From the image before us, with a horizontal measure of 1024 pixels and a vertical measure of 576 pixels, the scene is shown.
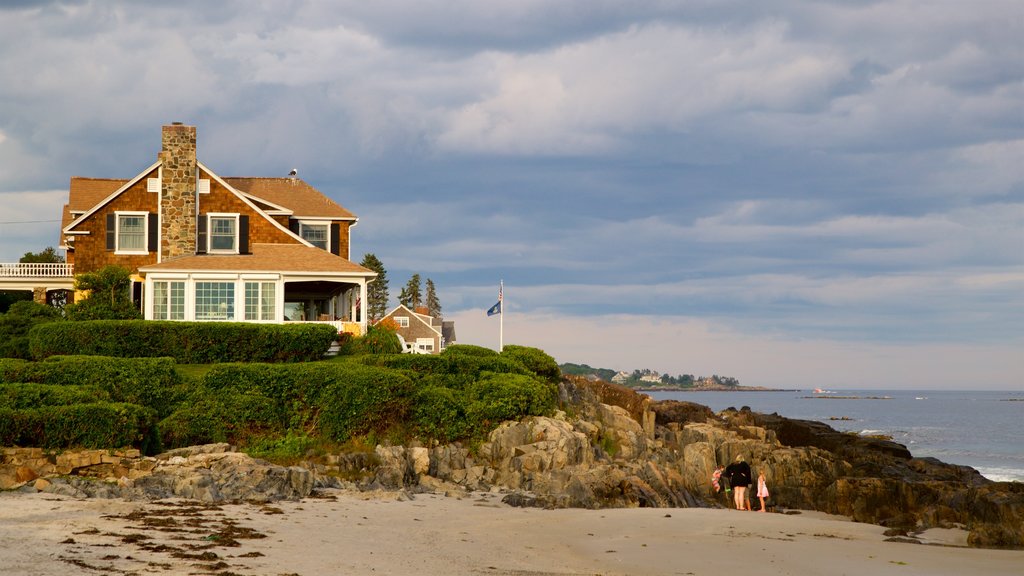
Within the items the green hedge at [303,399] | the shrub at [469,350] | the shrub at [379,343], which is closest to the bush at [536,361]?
the shrub at [469,350]

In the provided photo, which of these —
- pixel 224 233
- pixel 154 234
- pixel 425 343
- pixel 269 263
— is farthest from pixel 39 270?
pixel 425 343

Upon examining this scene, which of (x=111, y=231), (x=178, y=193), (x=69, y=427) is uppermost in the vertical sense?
(x=178, y=193)

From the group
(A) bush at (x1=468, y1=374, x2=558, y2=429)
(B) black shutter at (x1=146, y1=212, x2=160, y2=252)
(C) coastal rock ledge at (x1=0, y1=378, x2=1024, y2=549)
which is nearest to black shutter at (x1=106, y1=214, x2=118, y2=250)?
(B) black shutter at (x1=146, y1=212, x2=160, y2=252)

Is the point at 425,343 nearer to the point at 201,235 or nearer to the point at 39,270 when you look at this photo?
the point at 39,270

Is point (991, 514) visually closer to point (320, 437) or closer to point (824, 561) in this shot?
point (824, 561)

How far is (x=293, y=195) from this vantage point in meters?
47.3

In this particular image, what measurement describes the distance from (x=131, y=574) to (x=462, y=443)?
17.4 metres

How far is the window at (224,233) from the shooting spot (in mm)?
41594

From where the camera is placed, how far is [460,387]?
108 feet

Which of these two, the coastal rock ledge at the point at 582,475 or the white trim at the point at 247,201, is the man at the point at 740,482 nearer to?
the coastal rock ledge at the point at 582,475

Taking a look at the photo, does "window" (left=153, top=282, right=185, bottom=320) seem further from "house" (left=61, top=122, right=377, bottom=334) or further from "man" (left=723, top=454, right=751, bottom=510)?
"man" (left=723, top=454, right=751, bottom=510)

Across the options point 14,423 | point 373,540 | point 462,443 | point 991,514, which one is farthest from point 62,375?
point 991,514

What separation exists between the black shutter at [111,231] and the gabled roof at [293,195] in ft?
18.2

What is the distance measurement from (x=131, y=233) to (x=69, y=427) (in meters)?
18.1
